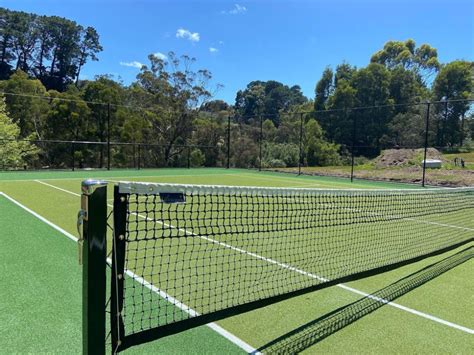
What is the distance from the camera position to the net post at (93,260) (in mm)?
1780

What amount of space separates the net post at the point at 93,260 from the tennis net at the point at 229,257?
203mm

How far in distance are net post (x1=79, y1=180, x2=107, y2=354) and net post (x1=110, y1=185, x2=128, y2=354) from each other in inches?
7.4

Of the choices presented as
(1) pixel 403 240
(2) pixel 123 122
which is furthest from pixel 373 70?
(1) pixel 403 240

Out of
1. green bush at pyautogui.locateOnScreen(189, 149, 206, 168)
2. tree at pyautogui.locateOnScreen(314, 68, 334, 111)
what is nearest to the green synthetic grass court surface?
green bush at pyautogui.locateOnScreen(189, 149, 206, 168)

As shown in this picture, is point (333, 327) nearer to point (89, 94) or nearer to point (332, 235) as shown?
point (332, 235)

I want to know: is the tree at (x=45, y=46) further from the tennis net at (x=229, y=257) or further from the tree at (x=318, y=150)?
the tennis net at (x=229, y=257)

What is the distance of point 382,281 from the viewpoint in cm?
457

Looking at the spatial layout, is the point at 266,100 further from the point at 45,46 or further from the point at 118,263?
the point at 118,263

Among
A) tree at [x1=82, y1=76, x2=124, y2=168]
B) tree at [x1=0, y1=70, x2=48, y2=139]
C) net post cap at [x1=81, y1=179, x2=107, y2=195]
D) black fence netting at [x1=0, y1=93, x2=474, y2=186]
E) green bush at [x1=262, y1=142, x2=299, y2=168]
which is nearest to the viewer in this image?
net post cap at [x1=81, y1=179, x2=107, y2=195]

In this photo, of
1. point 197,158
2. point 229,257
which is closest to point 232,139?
point 197,158

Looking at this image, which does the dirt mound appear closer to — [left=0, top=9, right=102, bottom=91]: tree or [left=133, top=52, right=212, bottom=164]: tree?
[left=133, top=52, right=212, bottom=164]: tree

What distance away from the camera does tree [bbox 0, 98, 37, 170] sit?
834 inches

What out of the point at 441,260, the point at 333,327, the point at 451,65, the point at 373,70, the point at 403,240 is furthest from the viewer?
the point at 373,70

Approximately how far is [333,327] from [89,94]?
30.4m
